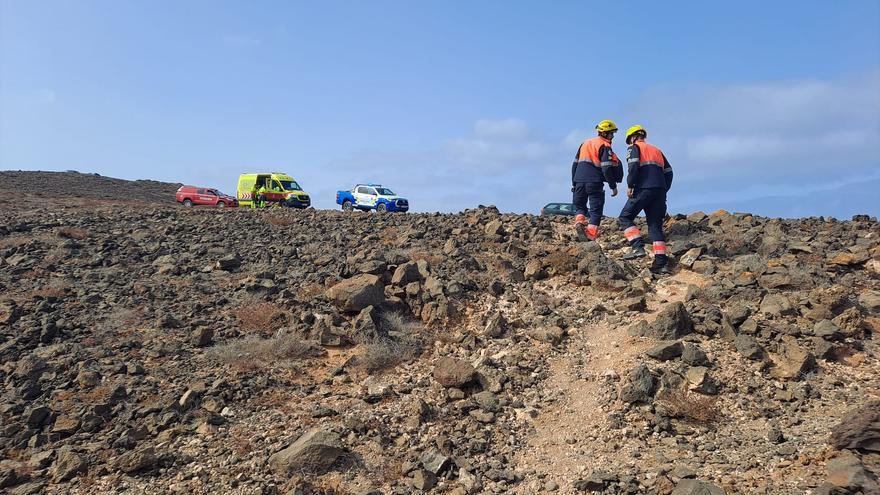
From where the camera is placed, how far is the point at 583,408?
6254 millimetres

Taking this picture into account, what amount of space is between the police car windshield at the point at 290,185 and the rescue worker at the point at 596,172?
21.5 metres

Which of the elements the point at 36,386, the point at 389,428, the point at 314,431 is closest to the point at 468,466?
the point at 389,428

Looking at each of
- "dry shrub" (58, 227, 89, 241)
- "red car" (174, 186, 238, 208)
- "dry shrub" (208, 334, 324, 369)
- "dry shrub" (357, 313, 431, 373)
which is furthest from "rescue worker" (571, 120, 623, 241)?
"red car" (174, 186, 238, 208)

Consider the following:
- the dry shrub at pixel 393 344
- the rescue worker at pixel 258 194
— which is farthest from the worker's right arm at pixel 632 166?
the rescue worker at pixel 258 194

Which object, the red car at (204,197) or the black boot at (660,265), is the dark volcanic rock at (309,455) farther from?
the red car at (204,197)

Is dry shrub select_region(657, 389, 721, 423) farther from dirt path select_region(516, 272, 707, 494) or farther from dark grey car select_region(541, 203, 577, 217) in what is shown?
dark grey car select_region(541, 203, 577, 217)

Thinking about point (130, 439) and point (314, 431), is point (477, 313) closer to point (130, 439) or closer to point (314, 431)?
point (314, 431)

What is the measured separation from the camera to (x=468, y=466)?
553 centimetres

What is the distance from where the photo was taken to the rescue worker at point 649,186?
29.9 feet

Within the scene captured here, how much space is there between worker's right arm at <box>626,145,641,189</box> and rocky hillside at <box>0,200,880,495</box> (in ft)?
4.00

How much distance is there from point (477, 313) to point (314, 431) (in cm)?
322

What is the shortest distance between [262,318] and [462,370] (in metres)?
3.14

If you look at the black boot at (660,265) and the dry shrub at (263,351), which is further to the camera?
the black boot at (660,265)

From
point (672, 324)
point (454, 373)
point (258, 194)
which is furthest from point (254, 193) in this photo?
point (672, 324)
